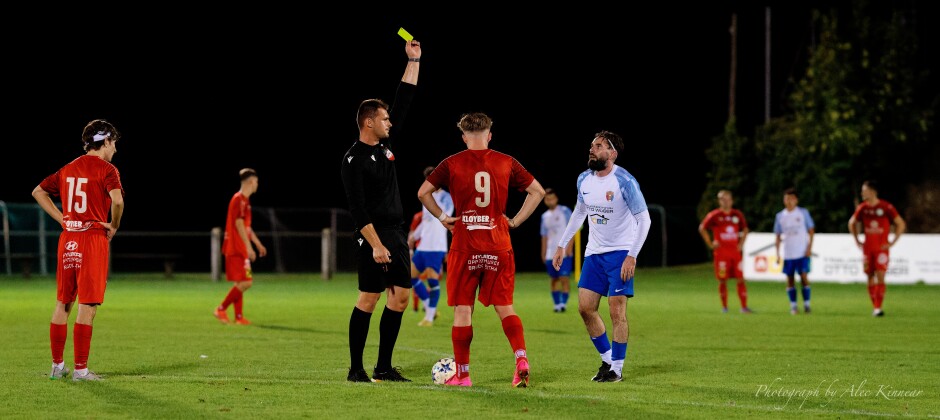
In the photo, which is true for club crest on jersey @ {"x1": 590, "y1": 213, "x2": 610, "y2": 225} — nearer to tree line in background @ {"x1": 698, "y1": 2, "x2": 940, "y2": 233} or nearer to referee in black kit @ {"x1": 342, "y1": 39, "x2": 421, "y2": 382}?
referee in black kit @ {"x1": 342, "y1": 39, "x2": 421, "y2": 382}

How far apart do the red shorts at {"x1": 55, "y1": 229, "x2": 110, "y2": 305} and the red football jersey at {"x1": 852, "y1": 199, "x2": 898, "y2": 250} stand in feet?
44.4

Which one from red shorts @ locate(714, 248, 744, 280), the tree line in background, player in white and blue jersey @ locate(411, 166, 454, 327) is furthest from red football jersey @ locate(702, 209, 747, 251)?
the tree line in background

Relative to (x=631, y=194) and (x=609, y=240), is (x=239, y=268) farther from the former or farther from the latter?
(x=631, y=194)

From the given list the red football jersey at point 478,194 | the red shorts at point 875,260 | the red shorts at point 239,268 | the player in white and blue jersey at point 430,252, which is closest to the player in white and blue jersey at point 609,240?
the red football jersey at point 478,194

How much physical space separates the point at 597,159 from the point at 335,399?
3133mm

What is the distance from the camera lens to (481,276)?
9953mm

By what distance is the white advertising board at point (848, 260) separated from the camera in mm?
32562

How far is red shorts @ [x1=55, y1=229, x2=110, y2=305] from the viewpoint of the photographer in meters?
10.1

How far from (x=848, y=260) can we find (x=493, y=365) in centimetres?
2378

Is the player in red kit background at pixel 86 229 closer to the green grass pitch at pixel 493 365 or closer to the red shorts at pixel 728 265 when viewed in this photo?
the green grass pitch at pixel 493 365

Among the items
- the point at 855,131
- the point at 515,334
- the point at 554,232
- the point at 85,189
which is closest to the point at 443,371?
the point at 515,334

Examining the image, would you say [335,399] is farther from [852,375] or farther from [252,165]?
[252,165]

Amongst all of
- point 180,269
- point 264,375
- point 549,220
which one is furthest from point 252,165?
point 264,375

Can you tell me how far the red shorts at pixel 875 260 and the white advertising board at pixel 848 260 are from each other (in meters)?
11.8
